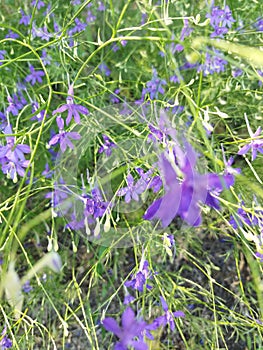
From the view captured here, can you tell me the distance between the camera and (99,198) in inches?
37.4

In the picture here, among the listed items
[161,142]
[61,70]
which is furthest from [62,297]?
[161,142]

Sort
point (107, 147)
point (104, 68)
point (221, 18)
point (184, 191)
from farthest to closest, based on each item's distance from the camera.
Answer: point (104, 68) → point (221, 18) → point (107, 147) → point (184, 191)

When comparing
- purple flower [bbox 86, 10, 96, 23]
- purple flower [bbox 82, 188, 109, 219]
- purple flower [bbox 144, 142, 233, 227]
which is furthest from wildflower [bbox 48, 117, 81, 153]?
purple flower [bbox 86, 10, 96, 23]

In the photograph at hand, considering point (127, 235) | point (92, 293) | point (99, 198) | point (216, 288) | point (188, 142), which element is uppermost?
point (188, 142)

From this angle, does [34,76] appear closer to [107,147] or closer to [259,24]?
[107,147]

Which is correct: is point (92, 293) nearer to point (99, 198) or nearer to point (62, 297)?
point (62, 297)

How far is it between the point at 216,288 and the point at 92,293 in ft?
1.05

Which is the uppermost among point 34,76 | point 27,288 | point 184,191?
point 184,191

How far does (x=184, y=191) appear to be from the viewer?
0.69m

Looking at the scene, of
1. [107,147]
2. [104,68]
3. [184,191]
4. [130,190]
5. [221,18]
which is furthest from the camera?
[104,68]

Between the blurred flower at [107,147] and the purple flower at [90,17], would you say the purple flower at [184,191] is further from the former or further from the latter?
the purple flower at [90,17]

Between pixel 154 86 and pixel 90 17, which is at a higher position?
pixel 90 17

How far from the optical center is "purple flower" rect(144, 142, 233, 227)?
67 cm

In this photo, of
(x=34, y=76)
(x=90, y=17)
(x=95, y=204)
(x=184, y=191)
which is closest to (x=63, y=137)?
(x=95, y=204)
